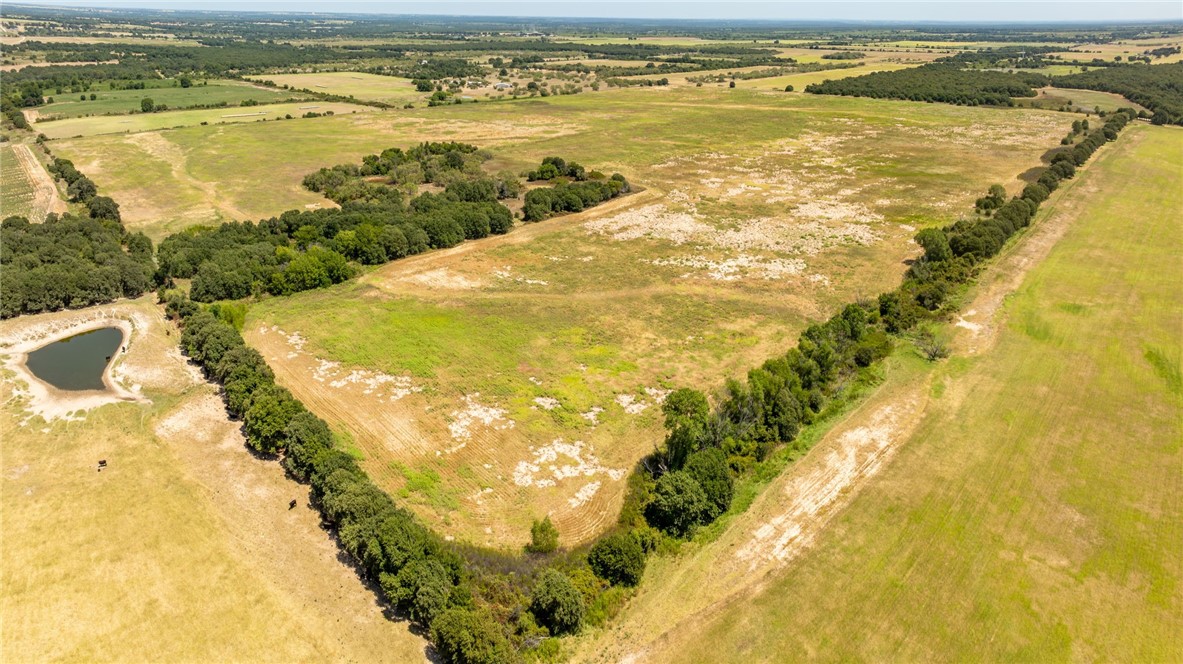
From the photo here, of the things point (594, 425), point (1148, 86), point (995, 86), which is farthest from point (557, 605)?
point (1148, 86)

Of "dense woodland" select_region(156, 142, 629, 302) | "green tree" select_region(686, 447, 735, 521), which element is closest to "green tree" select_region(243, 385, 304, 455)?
"dense woodland" select_region(156, 142, 629, 302)

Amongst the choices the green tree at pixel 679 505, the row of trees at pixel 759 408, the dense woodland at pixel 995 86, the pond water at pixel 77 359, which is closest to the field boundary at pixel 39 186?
the pond water at pixel 77 359

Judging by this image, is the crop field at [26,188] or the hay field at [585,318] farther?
the crop field at [26,188]

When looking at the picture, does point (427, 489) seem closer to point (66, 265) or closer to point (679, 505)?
point (679, 505)

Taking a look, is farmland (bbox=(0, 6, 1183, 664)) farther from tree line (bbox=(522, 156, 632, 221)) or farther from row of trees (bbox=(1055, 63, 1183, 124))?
row of trees (bbox=(1055, 63, 1183, 124))

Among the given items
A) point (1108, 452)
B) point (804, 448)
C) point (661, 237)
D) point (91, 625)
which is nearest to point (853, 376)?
point (804, 448)

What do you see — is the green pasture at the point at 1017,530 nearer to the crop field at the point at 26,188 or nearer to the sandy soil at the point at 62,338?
the sandy soil at the point at 62,338

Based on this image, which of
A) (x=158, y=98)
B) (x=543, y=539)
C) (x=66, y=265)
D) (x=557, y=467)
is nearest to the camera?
(x=543, y=539)

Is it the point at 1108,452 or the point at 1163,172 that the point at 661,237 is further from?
the point at 1163,172
